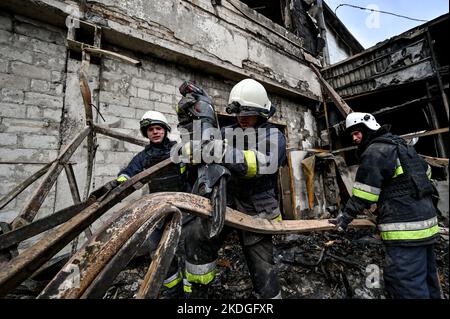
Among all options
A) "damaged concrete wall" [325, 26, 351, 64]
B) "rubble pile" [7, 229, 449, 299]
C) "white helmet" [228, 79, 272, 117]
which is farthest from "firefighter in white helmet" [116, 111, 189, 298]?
"damaged concrete wall" [325, 26, 351, 64]

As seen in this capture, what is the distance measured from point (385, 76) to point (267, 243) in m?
6.02

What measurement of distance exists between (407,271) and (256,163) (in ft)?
5.57

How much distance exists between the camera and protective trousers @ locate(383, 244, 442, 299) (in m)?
1.81

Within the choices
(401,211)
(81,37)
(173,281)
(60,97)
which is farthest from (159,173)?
(81,37)

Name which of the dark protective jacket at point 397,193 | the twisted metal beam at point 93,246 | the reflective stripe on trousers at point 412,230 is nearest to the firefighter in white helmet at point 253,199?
the twisted metal beam at point 93,246

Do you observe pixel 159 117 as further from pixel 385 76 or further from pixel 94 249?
pixel 385 76

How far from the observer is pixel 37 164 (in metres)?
2.83

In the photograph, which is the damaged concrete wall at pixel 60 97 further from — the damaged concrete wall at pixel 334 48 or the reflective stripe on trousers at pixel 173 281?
the damaged concrete wall at pixel 334 48

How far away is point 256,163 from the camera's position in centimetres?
150

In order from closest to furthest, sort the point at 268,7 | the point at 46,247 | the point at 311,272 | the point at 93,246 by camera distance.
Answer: the point at 93,246
the point at 46,247
the point at 311,272
the point at 268,7

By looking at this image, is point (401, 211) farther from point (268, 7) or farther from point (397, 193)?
point (268, 7)

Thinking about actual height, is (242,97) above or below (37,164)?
above

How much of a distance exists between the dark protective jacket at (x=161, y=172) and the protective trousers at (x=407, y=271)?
6.99ft
